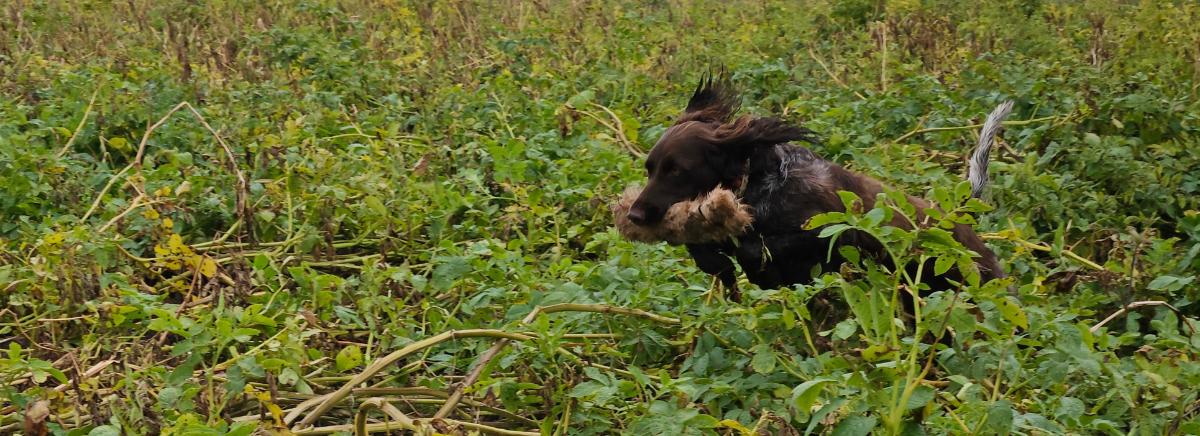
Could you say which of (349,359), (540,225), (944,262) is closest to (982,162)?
(540,225)

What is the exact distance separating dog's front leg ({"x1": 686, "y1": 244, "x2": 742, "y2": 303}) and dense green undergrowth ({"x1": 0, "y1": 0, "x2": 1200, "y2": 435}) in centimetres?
13

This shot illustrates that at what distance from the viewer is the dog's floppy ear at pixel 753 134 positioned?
4.99 meters

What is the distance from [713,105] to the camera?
17.7 ft

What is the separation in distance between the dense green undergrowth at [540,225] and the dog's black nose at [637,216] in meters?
0.18

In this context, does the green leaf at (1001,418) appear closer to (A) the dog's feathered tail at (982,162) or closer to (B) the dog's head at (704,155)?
(B) the dog's head at (704,155)

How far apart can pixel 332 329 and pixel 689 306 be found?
137 cm

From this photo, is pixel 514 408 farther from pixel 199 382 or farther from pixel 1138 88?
pixel 1138 88

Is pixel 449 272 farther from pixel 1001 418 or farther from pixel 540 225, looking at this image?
pixel 1001 418

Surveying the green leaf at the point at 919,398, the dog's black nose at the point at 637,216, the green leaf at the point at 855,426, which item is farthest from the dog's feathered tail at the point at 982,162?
the green leaf at the point at 855,426

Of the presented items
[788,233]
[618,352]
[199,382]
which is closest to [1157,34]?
[788,233]

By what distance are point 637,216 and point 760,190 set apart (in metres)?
0.54

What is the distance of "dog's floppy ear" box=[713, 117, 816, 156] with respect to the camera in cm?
499

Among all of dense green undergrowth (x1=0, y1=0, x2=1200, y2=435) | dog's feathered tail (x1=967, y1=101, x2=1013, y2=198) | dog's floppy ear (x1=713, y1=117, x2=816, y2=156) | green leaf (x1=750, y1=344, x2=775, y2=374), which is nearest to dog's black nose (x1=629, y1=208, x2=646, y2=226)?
dense green undergrowth (x1=0, y1=0, x2=1200, y2=435)

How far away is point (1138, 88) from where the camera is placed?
25.6 ft
